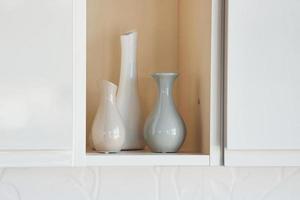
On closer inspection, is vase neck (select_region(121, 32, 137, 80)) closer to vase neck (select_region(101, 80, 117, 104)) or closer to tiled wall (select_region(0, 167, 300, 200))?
vase neck (select_region(101, 80, 117, 104))

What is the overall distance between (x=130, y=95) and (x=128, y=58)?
3.5 inches

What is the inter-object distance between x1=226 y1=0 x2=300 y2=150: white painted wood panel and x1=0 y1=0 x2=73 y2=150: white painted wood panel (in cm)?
35

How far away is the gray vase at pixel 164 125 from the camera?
1381mm

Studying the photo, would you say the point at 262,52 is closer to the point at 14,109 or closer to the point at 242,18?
the point at 242,18

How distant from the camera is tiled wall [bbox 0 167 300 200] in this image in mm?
1581

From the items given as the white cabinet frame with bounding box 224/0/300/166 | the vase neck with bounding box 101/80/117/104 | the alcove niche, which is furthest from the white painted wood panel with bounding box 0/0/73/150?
the white cabinet frame with bounding box 224/0/300/166

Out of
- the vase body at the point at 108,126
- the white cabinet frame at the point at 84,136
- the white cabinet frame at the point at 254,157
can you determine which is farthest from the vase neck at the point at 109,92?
the white cabinet frame at the point at 254,157

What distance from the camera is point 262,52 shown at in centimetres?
133

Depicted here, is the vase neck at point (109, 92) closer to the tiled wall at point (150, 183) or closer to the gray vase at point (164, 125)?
the gray vase at point (164, 125)

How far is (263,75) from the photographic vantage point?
1.34m

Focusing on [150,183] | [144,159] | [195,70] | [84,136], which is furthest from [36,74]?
[150,183]

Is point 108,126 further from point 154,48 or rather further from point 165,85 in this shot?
point 154,48

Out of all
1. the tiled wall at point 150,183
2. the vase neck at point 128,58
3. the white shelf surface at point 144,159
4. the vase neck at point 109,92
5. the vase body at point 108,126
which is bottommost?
the tiled wall at point 150,183

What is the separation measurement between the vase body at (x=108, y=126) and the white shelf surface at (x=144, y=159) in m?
0.02
